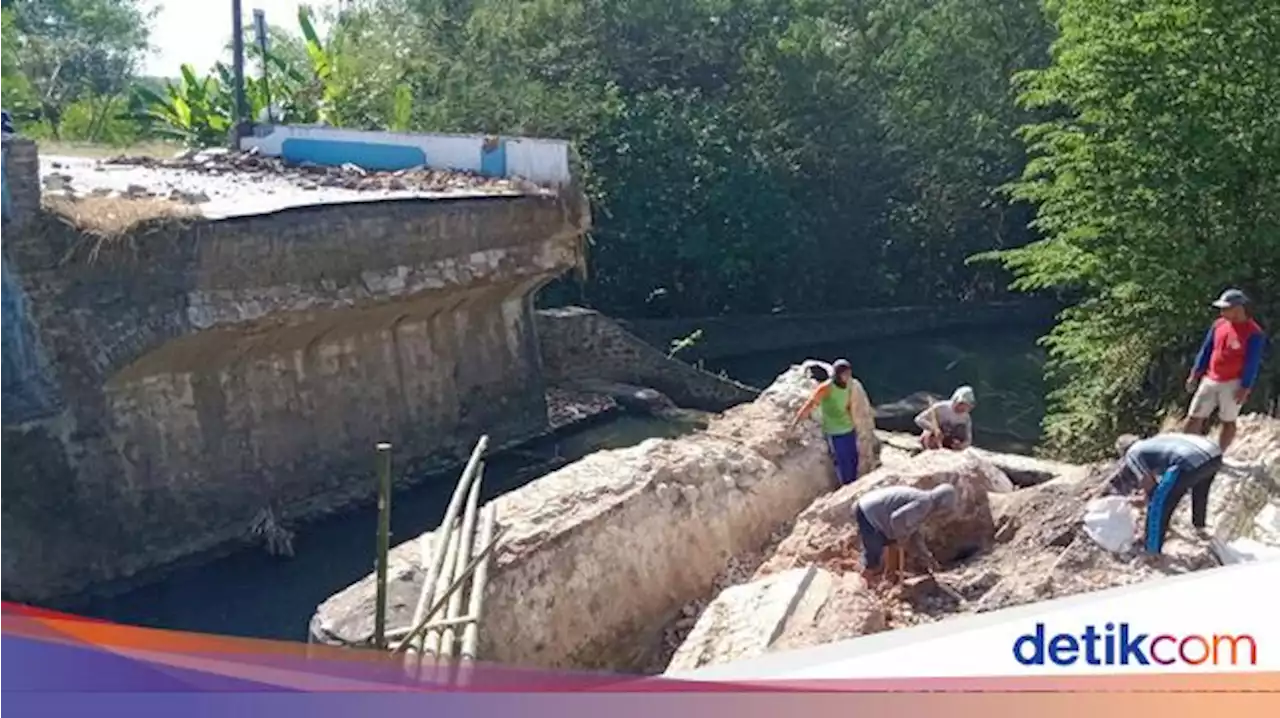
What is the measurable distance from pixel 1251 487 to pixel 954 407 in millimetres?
3376

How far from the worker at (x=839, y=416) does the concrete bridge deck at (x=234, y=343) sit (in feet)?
21.4

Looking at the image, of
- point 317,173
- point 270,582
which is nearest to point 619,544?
point 270,582

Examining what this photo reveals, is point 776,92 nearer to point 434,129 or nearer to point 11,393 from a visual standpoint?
point 434,129

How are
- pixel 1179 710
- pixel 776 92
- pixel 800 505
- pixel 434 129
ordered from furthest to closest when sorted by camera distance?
1. pixel 776 92
2. pixel 434 129
3. pixel 800 505
4. pixel 1179 710

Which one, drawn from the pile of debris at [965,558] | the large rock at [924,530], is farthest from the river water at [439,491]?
the pile of debris at [965,558]

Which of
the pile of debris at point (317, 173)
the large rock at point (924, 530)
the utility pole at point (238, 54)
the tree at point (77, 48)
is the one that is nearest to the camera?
the large rock at point (924, 530)

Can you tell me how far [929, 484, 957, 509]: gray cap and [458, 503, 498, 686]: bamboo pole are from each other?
2.74 meters

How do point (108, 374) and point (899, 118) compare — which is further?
point (899, 118)

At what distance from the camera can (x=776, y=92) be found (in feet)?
88.2

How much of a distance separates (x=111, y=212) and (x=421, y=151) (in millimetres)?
7262

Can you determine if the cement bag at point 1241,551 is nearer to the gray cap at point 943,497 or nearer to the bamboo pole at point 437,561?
the gray cap at point 943,497

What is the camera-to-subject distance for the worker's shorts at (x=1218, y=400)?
977 cm

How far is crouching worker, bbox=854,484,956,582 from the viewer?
859 cm

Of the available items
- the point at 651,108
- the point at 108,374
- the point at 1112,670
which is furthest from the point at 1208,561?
the point at 651,108
